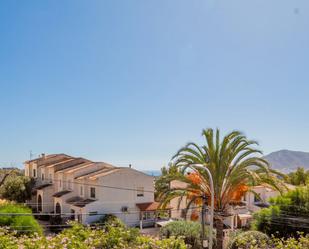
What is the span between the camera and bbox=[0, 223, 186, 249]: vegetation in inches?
372

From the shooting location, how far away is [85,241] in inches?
397

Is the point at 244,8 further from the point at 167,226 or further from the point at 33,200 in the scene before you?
the point at 33,200

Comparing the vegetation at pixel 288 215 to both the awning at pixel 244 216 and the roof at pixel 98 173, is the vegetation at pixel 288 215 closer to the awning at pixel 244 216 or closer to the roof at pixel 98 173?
the awning at pixel 244 216

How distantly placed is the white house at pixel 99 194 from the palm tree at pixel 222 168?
54.1ft

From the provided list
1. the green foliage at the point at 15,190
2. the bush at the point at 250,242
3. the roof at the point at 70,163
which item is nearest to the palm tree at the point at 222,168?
the bush at the point at 250,242

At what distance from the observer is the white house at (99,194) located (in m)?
33.8

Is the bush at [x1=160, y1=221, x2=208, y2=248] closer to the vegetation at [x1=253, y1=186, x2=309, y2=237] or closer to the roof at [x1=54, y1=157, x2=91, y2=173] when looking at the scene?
the vegetation at [x1=253, y1=186, x2=309, y2=237]

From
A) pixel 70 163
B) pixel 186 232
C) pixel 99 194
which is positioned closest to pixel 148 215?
pixel 99 194

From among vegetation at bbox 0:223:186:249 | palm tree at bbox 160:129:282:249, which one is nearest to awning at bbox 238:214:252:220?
palm tree at bbox 160:129:282:249

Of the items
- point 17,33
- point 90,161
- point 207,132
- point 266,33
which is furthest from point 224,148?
point 90,161

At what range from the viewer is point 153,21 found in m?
16.3

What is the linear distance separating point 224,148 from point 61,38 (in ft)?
32.8

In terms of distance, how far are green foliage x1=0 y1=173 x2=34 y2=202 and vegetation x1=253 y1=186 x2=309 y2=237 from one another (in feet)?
103

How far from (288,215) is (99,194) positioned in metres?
18.3
